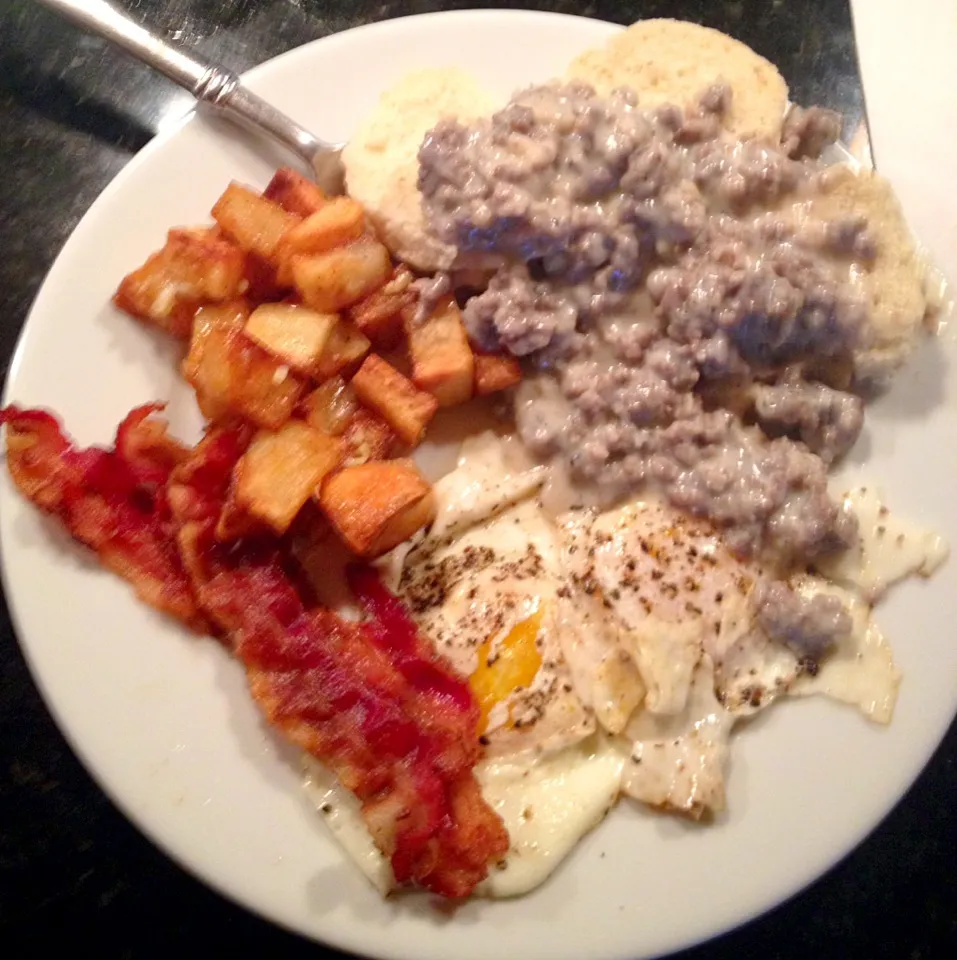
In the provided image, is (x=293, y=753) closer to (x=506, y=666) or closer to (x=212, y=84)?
(x=506, y=666)

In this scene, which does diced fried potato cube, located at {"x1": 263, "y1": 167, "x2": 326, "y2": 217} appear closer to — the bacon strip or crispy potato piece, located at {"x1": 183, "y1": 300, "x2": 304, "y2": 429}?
crispy potato piece, located at {"x1": 183, "y1": 300, "x2": 304, "y2": 429}

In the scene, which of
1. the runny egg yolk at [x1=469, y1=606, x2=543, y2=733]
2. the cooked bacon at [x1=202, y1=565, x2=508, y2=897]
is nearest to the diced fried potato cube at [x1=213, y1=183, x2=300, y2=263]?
the cooked bacon at [x1=202, y1=565, x2=508, y2=897]

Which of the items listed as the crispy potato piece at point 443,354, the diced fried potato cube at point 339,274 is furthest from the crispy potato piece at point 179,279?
the crispy potato piece at point 443,354

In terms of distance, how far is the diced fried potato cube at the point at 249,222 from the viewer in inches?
61.2

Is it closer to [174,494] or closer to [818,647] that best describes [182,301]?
[174,494]

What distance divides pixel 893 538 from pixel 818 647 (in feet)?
0.87

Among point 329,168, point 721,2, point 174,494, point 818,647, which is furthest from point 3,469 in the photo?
point 721,2

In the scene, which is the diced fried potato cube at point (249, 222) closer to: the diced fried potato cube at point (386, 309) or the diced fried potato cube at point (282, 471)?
the diced fried potato cube at point (386, 309)

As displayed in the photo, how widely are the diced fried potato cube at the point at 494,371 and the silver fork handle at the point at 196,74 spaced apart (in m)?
0.56

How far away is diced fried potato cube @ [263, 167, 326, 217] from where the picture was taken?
160 centimetres

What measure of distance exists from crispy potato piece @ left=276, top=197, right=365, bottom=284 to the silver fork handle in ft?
0.84

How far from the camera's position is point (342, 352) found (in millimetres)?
1566

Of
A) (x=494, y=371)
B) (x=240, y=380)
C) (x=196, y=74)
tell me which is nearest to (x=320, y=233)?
(x=240, y=380)

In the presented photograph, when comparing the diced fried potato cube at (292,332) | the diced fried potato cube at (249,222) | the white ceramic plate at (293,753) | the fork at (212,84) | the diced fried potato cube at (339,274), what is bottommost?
the white ceramic plate at (293,753)
